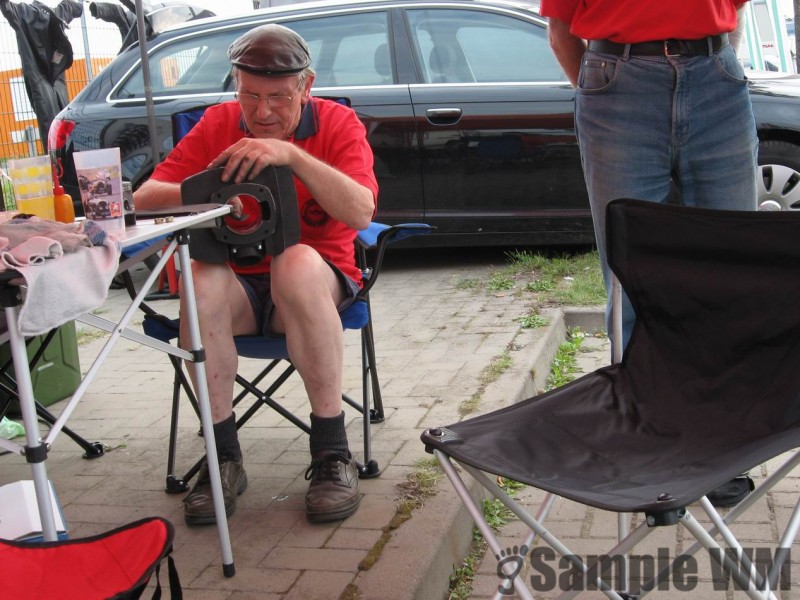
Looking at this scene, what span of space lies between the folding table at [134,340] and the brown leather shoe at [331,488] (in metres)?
0.32

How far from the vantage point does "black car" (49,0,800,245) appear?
589 centimetres

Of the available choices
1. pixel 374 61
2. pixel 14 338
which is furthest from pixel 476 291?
pixel 14 338

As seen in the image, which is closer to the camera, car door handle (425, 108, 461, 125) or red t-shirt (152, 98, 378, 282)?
red t-shirt (152, 98, 378, 282)

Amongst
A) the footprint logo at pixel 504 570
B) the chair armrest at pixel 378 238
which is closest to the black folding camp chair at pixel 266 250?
the chair armrest at pixel 378 238

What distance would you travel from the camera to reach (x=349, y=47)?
245 inches

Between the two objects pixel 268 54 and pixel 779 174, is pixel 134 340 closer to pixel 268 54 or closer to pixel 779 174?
pixel 268 54

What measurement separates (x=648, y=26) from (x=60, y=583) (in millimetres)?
1986

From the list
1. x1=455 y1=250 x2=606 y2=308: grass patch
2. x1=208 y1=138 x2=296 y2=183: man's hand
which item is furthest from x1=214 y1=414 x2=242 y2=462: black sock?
x1=455 y1=250 x2=606 y2=308: grass patch

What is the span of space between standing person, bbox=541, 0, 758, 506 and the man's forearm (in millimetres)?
101

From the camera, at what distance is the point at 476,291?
5672 millimetres

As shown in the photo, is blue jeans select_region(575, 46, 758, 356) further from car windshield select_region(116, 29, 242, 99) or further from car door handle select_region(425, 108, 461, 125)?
car windshield select_region(116, 29, 242, 99)

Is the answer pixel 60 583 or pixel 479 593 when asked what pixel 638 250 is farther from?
pixel 60 583

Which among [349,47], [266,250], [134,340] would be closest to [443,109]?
[349,47]

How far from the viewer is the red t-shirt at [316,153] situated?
122 inches
